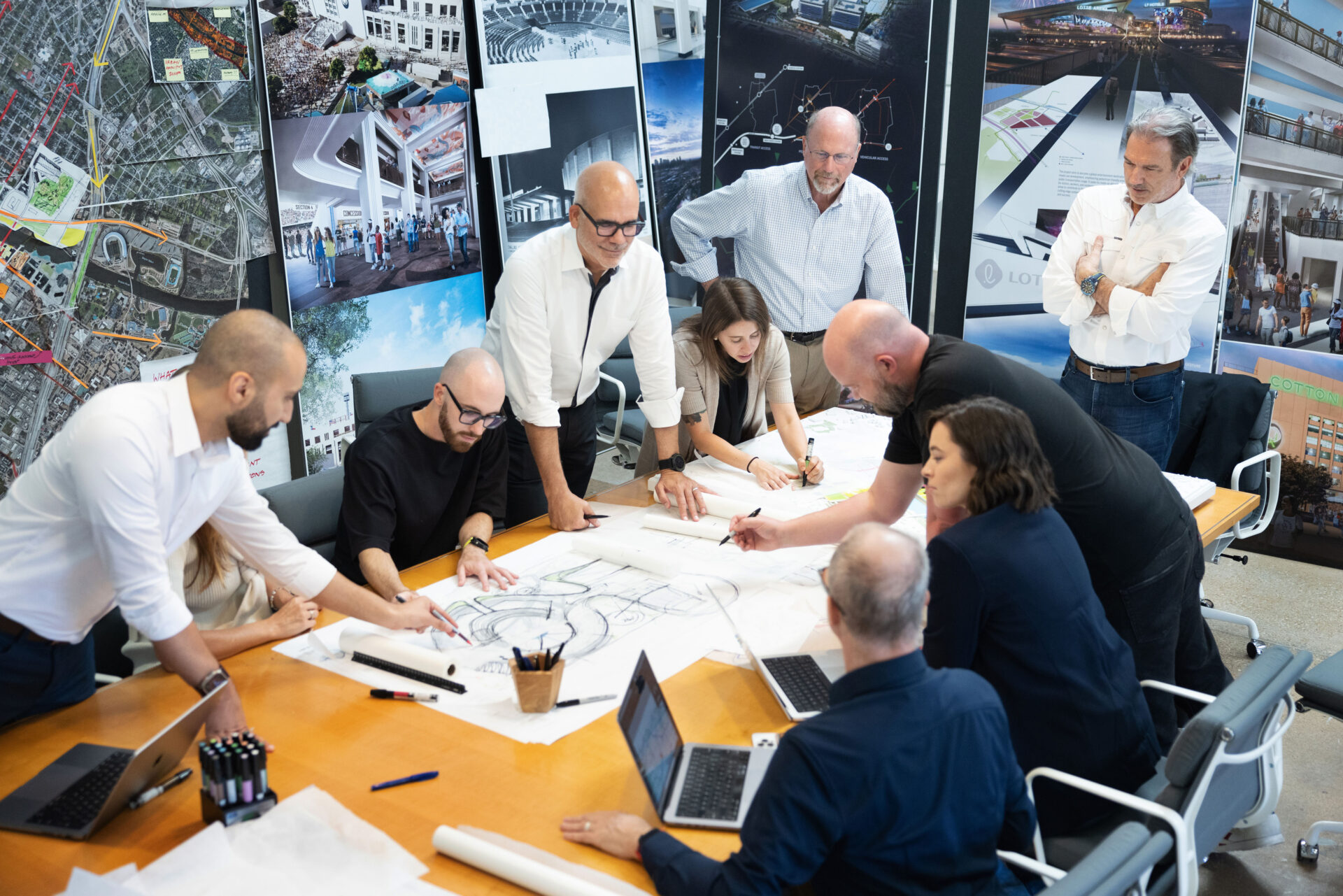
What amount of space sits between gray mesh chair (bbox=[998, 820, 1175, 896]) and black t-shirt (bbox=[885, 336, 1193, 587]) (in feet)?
2.89

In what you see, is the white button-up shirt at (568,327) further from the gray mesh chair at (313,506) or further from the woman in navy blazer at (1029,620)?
the woman in navy blazer at (1029,620)

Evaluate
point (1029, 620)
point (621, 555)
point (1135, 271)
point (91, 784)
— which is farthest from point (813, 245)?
point (91, 784)

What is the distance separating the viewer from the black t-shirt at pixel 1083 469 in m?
2.36

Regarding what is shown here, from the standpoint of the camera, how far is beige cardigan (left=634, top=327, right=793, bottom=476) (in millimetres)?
3643

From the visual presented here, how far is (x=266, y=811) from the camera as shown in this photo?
175cm

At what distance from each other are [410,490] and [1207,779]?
198 centimetres

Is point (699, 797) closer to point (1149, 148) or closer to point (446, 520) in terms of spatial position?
point (446, 520)

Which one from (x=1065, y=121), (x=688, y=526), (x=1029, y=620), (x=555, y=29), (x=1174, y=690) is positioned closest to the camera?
(x=1029, y=620)

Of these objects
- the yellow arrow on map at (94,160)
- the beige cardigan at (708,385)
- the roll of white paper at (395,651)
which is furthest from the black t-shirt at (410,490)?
the yellow arrow on map at (94,160)

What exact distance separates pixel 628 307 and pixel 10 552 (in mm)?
1940

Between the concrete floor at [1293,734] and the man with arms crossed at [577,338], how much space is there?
1820mm

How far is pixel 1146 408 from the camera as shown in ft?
12.7

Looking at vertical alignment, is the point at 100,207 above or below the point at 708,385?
above

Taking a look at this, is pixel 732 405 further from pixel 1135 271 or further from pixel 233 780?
pixel 233 780
